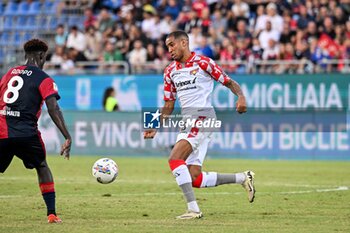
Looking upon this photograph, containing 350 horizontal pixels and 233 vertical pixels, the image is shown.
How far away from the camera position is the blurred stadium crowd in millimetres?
25312

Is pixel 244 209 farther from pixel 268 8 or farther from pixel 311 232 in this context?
pixel 268 8

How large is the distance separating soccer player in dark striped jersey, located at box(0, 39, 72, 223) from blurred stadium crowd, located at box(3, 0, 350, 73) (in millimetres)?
15003

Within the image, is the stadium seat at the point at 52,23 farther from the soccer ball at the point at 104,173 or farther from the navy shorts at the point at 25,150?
the navy shorts at the point at 25,150

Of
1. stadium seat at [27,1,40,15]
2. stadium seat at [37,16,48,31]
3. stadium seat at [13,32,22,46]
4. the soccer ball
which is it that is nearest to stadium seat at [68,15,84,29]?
stadium seat at [37,16,48,31]

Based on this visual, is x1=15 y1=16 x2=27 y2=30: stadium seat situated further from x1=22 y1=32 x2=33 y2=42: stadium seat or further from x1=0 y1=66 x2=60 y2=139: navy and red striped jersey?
x1=0 y1=66 x2=60 y2=139: navy and red striped jersey

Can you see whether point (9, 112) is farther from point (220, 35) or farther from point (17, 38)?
point (17, 38)

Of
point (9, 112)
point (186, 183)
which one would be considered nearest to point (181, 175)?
point (186, 183)

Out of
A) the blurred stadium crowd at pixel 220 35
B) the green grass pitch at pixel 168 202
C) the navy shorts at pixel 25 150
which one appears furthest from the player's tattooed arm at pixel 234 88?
the blurred stadium crowd at pixel 220 35

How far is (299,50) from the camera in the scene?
2538 centimetres

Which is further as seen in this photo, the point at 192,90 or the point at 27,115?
the point at 192,90

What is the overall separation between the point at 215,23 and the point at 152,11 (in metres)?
2.75

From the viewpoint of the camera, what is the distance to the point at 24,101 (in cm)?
1066

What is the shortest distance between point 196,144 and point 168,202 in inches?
88.1

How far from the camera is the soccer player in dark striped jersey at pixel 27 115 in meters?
10.6
